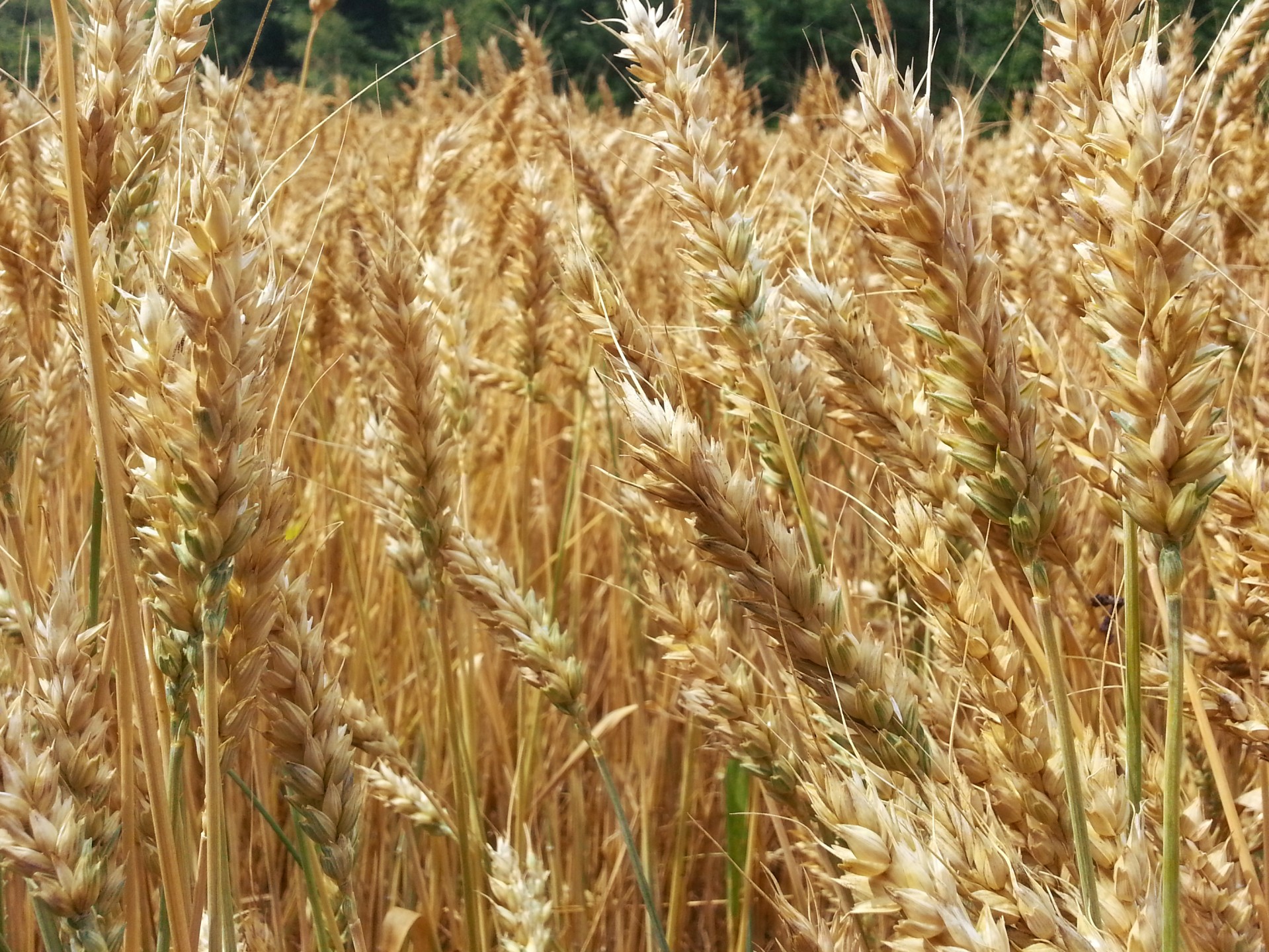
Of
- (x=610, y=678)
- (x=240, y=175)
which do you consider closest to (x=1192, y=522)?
(x=240, y=175)

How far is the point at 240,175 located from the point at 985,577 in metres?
0.92

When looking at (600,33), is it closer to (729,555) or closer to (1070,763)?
(729,555)

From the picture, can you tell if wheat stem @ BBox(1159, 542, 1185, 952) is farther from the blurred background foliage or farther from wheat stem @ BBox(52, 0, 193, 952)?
the blurred background foliage

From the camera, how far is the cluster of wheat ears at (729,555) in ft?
1.82

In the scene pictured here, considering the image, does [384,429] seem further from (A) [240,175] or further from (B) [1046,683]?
(B) [1046,683]

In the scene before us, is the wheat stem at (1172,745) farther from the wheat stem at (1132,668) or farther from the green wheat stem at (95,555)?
the green wheat stem at (95,555)

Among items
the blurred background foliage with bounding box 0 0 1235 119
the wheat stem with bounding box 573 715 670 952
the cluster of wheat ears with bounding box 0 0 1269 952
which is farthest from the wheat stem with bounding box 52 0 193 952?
the blurred background foliage with bounding box 0 0 1235 119

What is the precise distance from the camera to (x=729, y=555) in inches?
26.7

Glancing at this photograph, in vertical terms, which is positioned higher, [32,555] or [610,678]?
[32,555]

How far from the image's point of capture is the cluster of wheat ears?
56cm

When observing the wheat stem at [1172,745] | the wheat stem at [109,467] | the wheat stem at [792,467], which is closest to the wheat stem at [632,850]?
the wheat stem at [792,467]

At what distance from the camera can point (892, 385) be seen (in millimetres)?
923

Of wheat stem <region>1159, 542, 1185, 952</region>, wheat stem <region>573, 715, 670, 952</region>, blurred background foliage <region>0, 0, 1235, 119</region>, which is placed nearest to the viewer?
wheat stem <region>1159, 542, 1185, 952</region>

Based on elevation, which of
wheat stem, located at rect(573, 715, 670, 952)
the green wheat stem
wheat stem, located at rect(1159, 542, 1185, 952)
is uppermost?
wheat stem, located at rect(1159, 542, 1185, 952)
